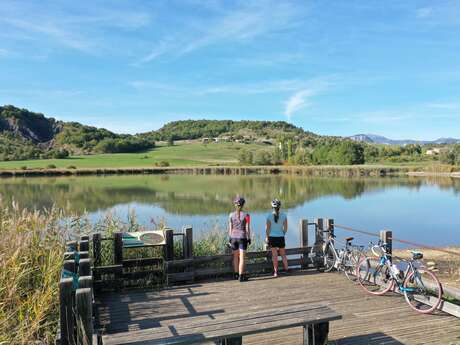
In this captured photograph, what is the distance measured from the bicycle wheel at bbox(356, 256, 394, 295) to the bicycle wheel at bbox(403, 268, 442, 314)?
0.41 meters

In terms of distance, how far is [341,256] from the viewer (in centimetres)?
815

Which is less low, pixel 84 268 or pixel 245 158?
pixel 245 158

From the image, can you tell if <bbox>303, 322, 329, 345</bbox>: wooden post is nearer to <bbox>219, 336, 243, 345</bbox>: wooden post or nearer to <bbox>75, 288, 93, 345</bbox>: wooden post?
<bbox>219, 336, 243, 345</bbox>: wooden post

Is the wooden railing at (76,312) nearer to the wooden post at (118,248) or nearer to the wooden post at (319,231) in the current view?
the wooden post at (118,248)

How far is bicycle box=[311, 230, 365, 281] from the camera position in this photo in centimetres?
781

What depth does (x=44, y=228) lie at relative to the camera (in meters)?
6.39

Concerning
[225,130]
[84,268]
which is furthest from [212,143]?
[84,268]

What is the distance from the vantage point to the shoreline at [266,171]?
66.8 metres

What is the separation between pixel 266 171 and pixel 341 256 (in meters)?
67.7

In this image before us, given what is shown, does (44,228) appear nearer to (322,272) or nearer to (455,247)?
(322,272)

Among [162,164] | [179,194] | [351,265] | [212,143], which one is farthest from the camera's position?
[212,143]

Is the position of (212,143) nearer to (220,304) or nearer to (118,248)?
→ (118,248)

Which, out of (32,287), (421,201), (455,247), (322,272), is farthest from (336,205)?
(32,287)

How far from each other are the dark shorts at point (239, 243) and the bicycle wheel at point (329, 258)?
1.94 m
